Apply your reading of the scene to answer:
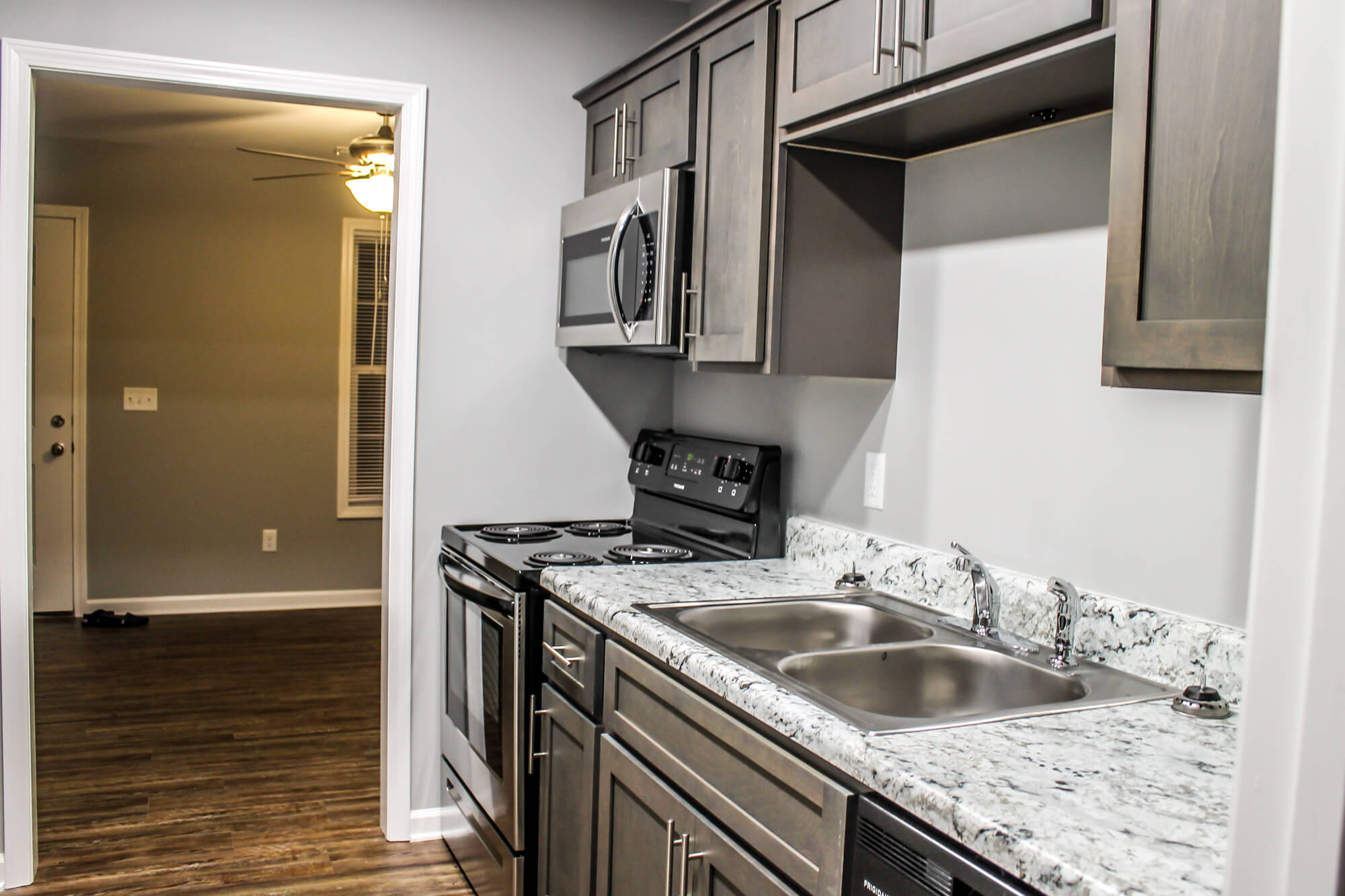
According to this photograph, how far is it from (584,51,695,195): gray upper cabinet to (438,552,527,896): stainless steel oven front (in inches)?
44.0

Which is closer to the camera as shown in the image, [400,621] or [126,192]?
[400,621]

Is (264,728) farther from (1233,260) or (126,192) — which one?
(1233,260)

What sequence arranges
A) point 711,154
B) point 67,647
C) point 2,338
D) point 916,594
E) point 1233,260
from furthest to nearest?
point 67,647 → point 2,338 → point 711,154 → point 916,594 → point 1233,260

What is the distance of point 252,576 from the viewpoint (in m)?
5.70

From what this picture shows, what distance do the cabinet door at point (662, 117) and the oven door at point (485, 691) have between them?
1114 millimetres

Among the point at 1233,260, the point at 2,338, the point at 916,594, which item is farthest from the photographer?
the point at 2,338

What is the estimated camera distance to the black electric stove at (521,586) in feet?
7.72

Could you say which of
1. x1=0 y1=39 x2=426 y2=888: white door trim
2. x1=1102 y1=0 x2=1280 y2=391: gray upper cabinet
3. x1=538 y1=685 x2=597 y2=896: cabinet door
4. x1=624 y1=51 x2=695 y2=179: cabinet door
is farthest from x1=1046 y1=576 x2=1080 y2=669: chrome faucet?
x1=0 y1=39 x2=426 y2=888: white door trim

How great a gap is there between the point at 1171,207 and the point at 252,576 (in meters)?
5.45

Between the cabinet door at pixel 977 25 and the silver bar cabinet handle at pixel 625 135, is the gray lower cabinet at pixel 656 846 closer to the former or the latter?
the cabinet door at pixel 977 25

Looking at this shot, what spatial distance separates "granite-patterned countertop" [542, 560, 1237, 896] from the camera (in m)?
0.94

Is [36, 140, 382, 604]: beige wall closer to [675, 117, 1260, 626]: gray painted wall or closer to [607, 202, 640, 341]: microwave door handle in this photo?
[607, 202, 640, 341]: microwave door handle

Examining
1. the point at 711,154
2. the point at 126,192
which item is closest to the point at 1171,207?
the point at 711,154

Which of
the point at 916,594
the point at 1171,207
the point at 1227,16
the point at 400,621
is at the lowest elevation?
the point at 400,621
